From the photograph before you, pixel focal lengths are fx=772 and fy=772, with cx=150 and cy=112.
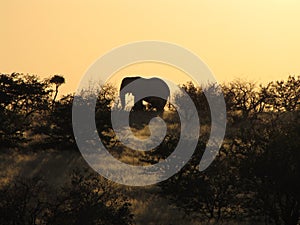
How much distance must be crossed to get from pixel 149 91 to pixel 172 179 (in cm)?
4360

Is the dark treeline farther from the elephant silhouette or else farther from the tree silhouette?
the elephant silhouette

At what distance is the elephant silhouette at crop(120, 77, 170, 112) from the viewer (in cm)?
8206

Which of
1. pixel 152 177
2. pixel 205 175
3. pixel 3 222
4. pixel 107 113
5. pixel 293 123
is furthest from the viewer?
pixel 107 113

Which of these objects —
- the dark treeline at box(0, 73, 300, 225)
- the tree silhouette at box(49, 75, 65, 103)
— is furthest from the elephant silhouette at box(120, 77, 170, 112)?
the dark treeline at box(0, 73, 300, 225)

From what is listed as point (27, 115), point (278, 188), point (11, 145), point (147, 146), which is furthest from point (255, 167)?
point (27, 115)

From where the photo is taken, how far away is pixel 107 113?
60875mm

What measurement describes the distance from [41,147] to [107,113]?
7512 millimetres

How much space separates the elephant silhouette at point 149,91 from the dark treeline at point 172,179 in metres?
11.4

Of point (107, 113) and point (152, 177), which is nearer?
point (152, 177)

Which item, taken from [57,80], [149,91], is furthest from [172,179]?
[149,91]

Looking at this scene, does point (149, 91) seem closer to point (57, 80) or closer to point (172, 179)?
point (57, 80)

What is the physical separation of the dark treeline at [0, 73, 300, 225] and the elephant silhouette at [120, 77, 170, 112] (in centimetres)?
1145

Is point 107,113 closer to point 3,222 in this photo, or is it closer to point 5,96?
point 5,96

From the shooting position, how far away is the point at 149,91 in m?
85.9
